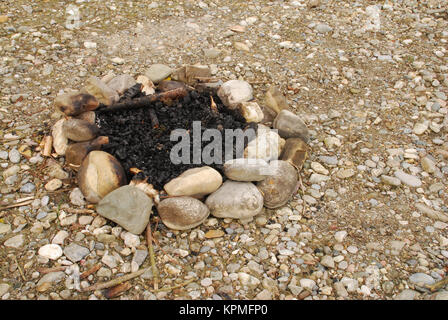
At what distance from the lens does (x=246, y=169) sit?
9.55 feet

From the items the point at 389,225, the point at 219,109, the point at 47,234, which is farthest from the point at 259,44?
the point at 47,234

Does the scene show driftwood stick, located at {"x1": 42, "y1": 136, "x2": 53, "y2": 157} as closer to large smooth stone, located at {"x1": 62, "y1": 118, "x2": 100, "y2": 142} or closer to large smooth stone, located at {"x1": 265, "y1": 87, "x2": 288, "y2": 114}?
large smooth stone, located at {"x1": 62, "y1": 118, "x2": 100, "y2": 142}

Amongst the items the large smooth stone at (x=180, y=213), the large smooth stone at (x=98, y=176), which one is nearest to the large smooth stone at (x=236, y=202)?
the large smooth stone at (x=180, y=213)

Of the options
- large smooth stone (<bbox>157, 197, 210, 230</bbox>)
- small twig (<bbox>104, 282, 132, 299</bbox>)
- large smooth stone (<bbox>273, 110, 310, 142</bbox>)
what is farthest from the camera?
large smooth stone (<bbox>273, 110, 310, 142</bbox>)

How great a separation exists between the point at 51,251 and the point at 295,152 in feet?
6.29

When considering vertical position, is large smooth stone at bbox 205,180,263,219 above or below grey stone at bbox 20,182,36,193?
above

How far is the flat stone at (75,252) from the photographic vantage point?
2553 mm

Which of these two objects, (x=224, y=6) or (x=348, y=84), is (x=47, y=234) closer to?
(x=348, y=84)

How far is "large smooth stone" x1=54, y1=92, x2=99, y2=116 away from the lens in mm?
3113

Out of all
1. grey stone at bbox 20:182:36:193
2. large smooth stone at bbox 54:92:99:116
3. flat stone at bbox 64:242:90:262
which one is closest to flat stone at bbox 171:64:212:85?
large smooth stone at bbox 54:92:99:116

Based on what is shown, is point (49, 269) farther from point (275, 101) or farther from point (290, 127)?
point (275, 101)

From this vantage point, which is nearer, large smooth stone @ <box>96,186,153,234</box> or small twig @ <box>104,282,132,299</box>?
small twig @ <box>104,282,132,299</box>

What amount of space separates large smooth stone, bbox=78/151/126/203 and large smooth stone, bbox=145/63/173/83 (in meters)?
1.16

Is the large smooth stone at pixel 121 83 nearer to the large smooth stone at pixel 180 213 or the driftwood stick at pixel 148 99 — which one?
the driftwood stick at pixel 148 99
